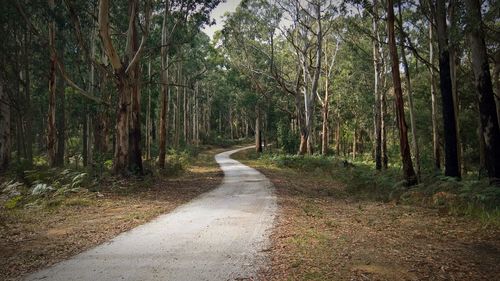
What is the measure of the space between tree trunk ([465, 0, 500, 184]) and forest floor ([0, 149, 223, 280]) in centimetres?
847

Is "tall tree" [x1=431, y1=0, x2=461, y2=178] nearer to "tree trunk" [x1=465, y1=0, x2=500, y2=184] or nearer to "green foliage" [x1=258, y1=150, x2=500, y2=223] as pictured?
"green foliage" [x1=258, y1=150, x2=500, y2=223]

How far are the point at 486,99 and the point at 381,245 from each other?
625 cm

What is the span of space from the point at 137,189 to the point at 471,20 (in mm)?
11869

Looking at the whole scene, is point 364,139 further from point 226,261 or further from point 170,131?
point 226,261

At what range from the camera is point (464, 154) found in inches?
1124

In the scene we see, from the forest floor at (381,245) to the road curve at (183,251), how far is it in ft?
1.32

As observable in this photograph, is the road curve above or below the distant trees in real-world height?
below

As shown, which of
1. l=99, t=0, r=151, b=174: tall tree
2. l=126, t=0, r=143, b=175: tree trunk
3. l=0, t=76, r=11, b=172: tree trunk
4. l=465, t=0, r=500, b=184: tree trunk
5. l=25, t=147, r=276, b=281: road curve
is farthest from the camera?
l=0, t=76, r=11, b=172: tree trunk

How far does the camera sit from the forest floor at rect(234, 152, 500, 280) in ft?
17.8

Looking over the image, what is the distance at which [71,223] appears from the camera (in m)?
9.08

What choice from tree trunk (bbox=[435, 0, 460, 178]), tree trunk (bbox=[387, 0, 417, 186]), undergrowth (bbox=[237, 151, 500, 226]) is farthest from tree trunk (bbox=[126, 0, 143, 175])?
tree trunk (bbox=[435, 0, 460, 178])

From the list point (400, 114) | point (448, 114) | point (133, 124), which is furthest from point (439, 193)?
point (133, 124)

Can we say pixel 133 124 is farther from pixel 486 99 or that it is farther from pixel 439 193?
pixel 486 99

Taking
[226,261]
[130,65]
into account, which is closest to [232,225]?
[226,261]
